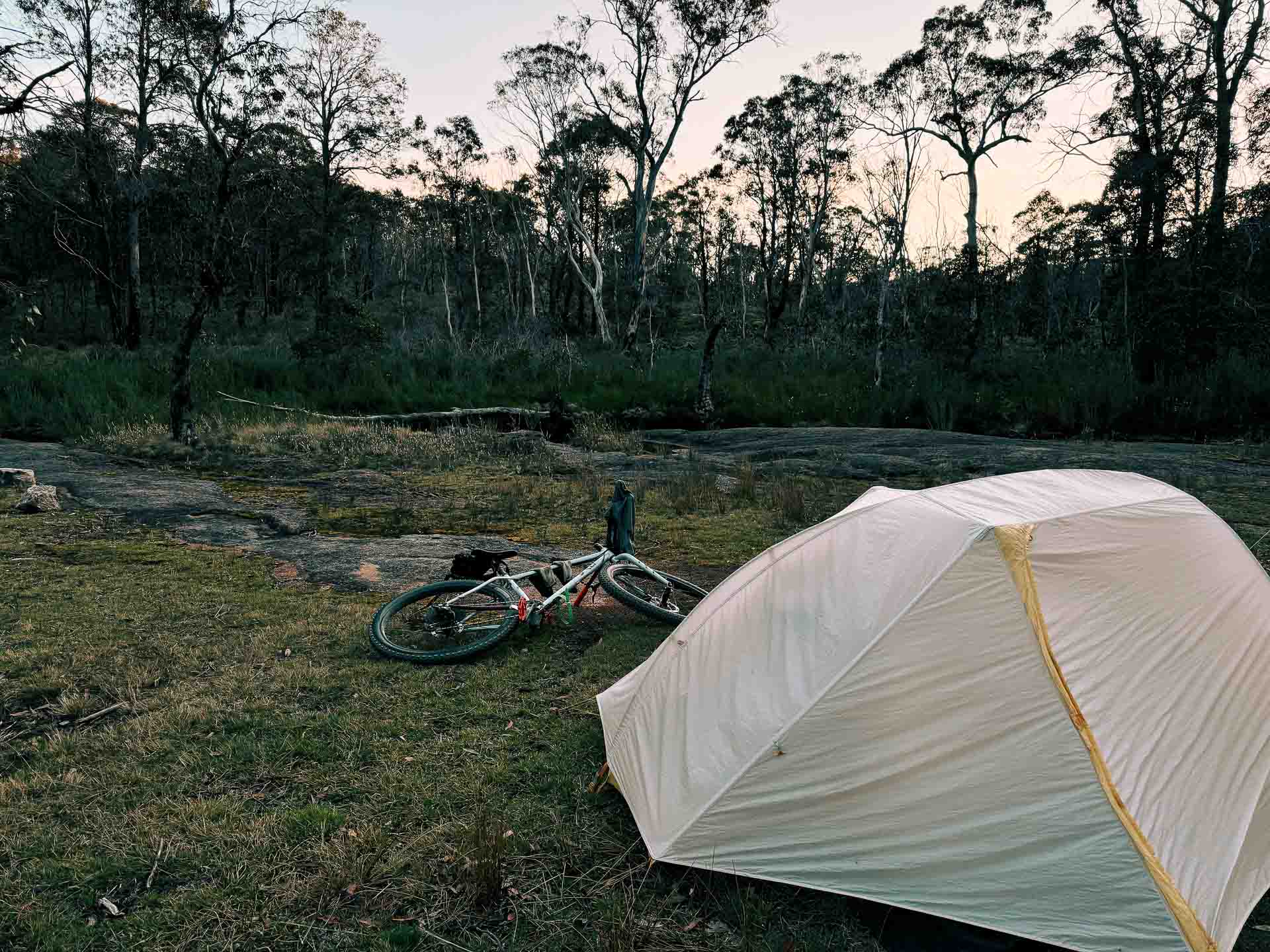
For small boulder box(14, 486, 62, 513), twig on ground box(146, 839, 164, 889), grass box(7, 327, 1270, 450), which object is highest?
grass box(7, 327, 1270, 450)

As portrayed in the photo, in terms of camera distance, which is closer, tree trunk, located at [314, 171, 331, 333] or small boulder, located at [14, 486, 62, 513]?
small boulder, located at [14, 486, 62, 513]

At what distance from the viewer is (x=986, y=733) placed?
2219 mm

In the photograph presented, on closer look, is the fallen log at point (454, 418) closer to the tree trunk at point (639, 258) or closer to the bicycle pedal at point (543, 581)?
the bicycle pedal at point (543, 581)

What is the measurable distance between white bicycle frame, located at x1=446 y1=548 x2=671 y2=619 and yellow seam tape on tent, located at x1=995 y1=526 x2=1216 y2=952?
2.52 m

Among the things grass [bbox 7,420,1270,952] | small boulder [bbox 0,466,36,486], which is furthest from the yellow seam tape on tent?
small boulder [bbox 0,466,36,486]

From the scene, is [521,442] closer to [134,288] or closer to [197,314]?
[197,314]

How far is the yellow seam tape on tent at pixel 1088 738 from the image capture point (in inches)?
75.5

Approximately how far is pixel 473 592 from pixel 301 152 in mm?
30107

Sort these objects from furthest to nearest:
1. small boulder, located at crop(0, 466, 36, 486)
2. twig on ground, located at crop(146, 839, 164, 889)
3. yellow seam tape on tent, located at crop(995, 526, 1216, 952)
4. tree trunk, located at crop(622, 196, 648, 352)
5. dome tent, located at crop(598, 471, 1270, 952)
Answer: tree trunk, located at crop(622, 196, 648, 352) < small boulder, located at crop(0, 466, 36, 486) < twig on ground, located at crop(146, 839, 164, 889) < dome tent, located at crop(598, 471, 1270, 952) < yellow seam tape on tent, located at crop(995, 526, 1216, 952)

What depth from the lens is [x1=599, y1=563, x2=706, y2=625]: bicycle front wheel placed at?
4.59 m

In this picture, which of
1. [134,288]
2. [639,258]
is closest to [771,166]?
[639,258]

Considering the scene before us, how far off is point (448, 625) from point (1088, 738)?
10.5ft

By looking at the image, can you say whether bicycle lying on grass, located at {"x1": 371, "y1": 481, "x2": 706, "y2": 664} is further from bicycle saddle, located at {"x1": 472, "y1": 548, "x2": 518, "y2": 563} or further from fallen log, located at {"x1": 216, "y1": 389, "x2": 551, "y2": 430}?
fallen log, located at {"x1": 216, "y1": 389, "x2": 551, "y2": 430}

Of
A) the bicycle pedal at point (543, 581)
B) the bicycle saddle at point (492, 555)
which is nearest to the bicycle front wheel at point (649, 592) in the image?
the bicycle pedal at point (543, 581)
